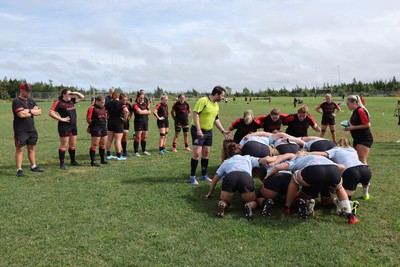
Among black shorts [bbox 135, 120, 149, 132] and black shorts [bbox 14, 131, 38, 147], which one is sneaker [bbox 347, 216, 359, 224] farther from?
black shorts [bbox 135, 120, 149, 132]

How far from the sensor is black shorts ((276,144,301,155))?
21.5 feet

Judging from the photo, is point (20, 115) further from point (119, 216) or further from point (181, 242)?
point (181, 242)

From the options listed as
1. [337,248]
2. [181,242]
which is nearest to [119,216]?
[181,242]

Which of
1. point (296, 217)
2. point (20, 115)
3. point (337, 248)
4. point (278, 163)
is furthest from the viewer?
point (20, 115)

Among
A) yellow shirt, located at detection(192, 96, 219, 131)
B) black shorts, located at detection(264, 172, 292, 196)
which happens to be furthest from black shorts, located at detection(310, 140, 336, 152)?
yellow shirt, located at detection(192, 96, 219, 131)

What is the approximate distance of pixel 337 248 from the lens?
14.5 ft

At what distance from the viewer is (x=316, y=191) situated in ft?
17.8

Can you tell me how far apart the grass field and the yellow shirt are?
1.32 m

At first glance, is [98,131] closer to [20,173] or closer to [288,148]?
[20,173]

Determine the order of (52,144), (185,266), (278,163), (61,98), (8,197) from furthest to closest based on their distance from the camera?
1. (52,144)
2. (61,98)
3. (8,197)
4. (278,163)
5. (185,266)

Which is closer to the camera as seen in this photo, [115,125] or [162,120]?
[115,125]

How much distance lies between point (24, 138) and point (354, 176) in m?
Result: 7.26

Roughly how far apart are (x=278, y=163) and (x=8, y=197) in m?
5.10

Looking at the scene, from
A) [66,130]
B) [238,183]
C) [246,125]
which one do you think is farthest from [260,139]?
[66,130]
